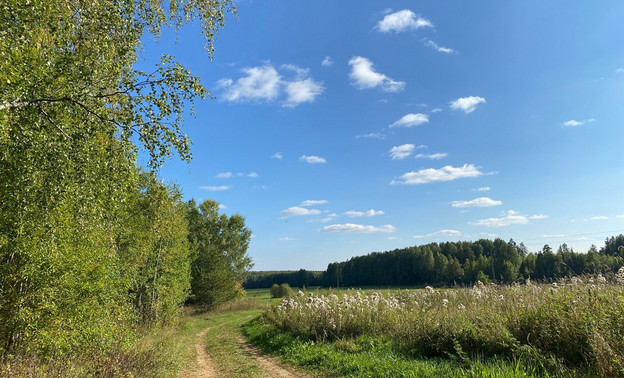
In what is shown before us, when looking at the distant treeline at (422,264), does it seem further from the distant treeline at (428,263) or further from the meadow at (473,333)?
the meadow at (473,333)

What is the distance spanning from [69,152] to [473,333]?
33.4ft

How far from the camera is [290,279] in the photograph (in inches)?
4176

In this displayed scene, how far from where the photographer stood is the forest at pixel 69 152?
530 cm

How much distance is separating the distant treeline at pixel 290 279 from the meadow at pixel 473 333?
3106 inches

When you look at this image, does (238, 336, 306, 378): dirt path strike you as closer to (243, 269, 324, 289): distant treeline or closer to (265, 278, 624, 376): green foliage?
(265, 278, 624, 376): green foliage

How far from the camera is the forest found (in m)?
5.30

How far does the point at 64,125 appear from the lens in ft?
18.1

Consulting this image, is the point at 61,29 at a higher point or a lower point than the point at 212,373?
higher

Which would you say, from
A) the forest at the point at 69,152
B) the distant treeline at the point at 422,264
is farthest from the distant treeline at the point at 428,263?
the forest at the point at 69,152

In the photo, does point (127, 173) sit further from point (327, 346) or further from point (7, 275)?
point (327, 346)

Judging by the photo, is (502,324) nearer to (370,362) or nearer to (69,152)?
(370,362)

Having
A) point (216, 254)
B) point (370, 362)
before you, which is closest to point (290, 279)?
point (216, 254)

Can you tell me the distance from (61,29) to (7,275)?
18.2 ft

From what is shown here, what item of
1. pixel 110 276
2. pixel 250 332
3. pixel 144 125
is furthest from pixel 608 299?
pixel 250 332
